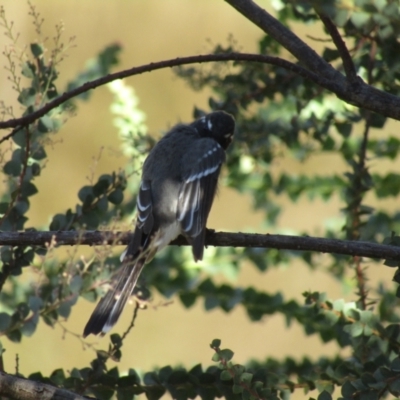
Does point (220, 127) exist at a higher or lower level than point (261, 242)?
higher

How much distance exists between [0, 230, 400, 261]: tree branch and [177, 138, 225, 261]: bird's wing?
475 millimetres

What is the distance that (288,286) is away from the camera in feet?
17.1

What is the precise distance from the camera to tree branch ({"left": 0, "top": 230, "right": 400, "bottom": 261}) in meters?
1.76

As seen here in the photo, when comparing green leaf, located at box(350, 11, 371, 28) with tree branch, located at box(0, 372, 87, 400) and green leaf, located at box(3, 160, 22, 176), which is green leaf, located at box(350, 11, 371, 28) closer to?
tree branch, located at box(0, 372, 87, 400)

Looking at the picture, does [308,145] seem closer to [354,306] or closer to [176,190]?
[176,190]

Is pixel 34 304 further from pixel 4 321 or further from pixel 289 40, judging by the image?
pixel 289 40

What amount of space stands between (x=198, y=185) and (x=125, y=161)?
2.91m

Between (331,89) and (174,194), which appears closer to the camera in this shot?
(331,89)

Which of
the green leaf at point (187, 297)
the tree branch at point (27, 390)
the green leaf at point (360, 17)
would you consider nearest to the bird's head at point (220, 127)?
Answer: the green leaf at point (187, 297)

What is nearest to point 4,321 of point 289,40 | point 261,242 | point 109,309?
point 109,309

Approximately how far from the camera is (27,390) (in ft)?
5.35

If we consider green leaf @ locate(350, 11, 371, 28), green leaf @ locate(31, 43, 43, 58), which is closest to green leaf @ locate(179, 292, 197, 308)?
green leaf @ locate(31, 43, 43, 58)

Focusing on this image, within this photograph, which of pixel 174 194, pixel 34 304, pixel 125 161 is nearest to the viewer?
pixel 34 304

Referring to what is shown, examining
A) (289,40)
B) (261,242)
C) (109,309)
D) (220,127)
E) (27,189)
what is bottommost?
(109,309)
